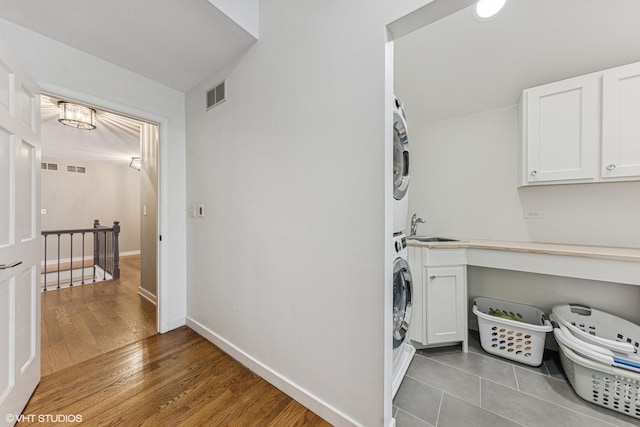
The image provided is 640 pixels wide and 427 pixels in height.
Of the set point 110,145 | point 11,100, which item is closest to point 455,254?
point 11,100

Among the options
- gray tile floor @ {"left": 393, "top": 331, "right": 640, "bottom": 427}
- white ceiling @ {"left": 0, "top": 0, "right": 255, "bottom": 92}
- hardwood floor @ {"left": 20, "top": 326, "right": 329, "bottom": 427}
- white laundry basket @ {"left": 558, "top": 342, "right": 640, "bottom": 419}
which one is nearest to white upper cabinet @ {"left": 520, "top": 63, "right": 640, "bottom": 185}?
white laundry basket @ {"left": 558, "top": 342, "right": 640, "bottom": 419}

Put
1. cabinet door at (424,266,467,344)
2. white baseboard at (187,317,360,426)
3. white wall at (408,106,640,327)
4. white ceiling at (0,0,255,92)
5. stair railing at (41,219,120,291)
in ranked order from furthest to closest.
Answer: stair railing at (41,219,120,291)
cabinet door at (424,266,467,344)
white wall at (408,106,640,327)
white ceiling at (0,0,255,92)
white baseboard at (187,317,360,426)

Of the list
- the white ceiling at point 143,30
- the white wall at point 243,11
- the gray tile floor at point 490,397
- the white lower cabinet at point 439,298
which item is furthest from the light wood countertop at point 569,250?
the white ceiling at point 143,30

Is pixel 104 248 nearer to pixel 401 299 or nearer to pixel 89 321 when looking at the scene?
pixel 89 321

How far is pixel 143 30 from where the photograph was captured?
1.65 metres

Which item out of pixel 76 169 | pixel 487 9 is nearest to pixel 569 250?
pixel 487 9

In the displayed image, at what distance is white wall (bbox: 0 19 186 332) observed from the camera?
1683mm

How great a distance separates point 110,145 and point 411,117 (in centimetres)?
543

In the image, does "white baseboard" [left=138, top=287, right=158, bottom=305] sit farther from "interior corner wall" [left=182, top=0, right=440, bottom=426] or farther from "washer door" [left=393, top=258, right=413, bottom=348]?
"washer door" [left=393, top=258, right=413, bottom=348]

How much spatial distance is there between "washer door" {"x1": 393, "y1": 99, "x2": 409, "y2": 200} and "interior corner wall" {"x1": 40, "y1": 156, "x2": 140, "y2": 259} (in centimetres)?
763

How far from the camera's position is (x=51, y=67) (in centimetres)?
173

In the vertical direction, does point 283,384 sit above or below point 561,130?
below

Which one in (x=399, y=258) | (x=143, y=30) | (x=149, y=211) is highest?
(x=143, y=30)

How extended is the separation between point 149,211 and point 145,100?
1.60 meters
